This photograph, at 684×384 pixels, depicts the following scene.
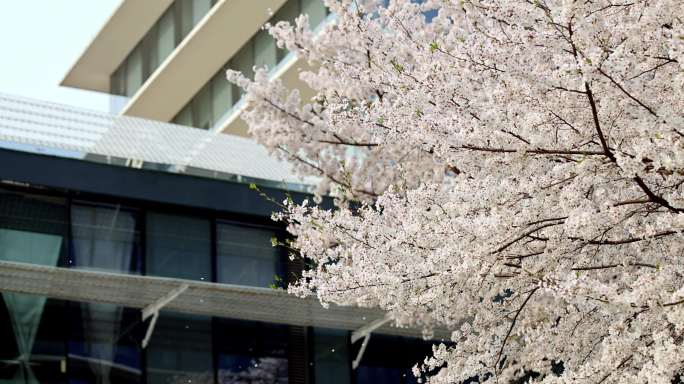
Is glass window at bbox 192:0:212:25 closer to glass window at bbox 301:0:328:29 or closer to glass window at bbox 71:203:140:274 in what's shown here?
glass window at bbox 301:0:328:29

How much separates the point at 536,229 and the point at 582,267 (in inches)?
28.2

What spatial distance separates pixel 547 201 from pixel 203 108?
1003 inches

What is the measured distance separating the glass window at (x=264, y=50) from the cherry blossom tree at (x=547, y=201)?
674 inches

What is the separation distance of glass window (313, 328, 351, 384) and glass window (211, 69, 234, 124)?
51.4 feet

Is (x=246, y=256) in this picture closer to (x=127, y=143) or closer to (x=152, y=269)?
(x=152, y=269)

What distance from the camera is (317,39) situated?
1664 centimetres

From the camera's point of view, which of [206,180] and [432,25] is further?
[206,180]

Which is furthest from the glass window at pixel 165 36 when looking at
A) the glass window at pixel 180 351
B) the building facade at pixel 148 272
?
the glass window at pixel 180 351

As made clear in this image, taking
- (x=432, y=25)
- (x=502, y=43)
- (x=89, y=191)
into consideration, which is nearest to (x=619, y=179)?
(x=502, y=43)

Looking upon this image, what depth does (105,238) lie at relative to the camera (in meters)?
16.1

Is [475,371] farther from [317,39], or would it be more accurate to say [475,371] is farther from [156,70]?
→ [156,70]

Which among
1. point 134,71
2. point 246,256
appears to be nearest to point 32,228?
point 246,256

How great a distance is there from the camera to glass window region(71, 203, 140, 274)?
15922mm

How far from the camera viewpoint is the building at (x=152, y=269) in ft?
49.6
